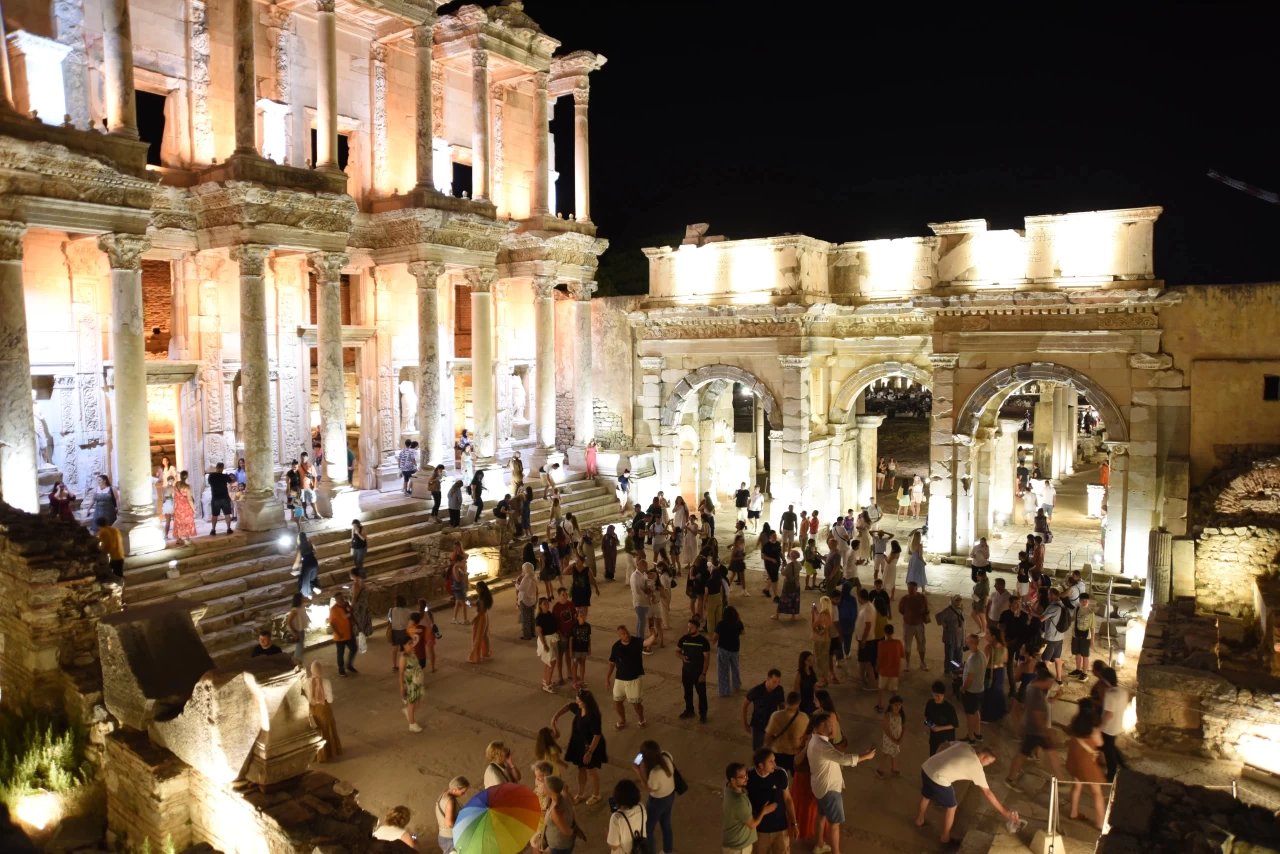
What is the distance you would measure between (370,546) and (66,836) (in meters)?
8.21

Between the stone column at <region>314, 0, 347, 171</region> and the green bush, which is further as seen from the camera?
the stone column at <region>314, 0, 347, 171</region>

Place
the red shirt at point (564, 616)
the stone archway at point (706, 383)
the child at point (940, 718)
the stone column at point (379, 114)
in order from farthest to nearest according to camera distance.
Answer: the stone archway at point (706, 383) < the stone column at point (379, 114) < the red shirt at point (564, 616) < the child at point (940, 718)

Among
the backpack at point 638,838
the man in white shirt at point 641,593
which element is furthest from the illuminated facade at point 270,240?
the backpack at point 638,838

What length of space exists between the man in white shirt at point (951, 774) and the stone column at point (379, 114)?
18471 mm

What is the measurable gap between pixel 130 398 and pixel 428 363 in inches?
261

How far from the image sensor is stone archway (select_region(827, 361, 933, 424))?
21859 millimetres

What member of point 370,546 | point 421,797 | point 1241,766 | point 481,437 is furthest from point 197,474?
point 1241,766

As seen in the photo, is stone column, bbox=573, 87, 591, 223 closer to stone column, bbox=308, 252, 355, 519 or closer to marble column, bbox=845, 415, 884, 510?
stone column, bbox=308, 252, 355, 519

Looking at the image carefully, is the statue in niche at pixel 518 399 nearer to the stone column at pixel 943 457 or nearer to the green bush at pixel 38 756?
the stone column at pixel 943 457

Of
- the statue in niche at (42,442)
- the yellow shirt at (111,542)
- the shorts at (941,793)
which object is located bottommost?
the shorts at (941,793)

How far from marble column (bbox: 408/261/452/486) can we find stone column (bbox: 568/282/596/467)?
5.31 m

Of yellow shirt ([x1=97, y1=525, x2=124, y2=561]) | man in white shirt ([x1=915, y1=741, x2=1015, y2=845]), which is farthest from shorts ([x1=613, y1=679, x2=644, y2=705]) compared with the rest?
yellow shirt ([x1=97, y1=525, x2=124, y2=561])

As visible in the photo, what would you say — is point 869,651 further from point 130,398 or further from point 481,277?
point 481,277

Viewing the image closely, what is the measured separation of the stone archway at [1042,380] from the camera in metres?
18.5
